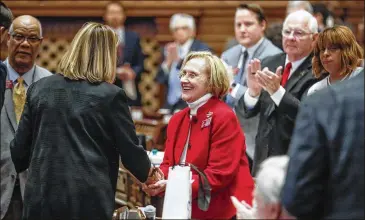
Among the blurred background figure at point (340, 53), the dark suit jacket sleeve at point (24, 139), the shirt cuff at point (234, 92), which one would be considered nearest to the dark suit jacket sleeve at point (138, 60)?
the shirt cuff at point (234, 92)

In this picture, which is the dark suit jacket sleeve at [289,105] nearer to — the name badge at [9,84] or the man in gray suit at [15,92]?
the man in gray suit at [15,92]

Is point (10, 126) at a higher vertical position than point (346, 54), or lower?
lower

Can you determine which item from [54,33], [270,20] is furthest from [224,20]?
[54,33]

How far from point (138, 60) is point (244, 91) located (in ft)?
10.1

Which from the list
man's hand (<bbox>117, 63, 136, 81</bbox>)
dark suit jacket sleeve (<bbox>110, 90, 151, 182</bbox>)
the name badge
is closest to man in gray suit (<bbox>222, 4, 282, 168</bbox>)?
the name badge

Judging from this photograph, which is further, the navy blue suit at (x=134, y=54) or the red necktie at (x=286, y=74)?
the navy blue suit at (x=134, y=54)

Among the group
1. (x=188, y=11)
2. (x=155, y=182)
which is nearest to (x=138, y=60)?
(x=188, y=11)

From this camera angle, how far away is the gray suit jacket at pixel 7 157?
4613 millimetres

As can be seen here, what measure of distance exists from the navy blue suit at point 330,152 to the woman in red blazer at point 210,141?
4.04 feet

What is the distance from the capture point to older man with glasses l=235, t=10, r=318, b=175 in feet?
15.4

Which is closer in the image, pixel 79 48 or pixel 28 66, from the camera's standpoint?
pixel 79 48

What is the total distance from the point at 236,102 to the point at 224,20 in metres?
3.64

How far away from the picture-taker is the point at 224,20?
29.6 feet

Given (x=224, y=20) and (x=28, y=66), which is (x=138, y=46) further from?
(x=28, y=66)
